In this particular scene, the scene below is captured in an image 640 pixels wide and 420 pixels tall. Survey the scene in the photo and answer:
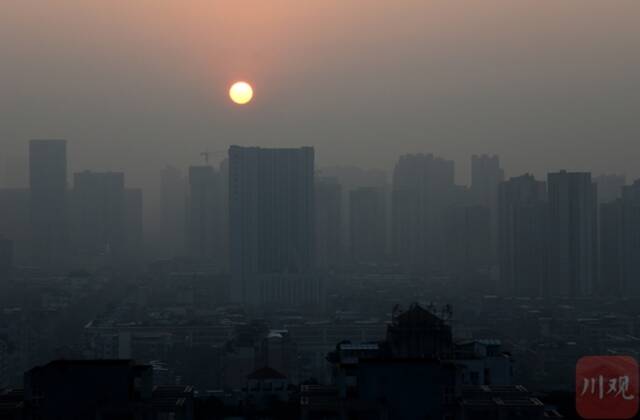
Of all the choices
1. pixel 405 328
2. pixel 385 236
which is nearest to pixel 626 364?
pixel 405 328

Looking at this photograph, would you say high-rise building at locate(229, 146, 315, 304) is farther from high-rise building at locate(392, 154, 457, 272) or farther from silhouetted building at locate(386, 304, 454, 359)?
silhouetted building at locate(386, 304, 454, 359)

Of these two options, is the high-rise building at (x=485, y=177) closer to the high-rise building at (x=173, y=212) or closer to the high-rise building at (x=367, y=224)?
the high-rise building at (x=367, y=224)

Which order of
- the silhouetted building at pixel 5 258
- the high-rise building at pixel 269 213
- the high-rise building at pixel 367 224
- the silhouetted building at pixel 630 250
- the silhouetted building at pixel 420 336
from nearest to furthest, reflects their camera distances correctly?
the silhouetted building at pixel 420 336
the silhouetted building at pixel 630 250
the high-rise building at pixel 269 213
the silhouetted building at pixel 5 258
the high-rise building at pixel 367 224

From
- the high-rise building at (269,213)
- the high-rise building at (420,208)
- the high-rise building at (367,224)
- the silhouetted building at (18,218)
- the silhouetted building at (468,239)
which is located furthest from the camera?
the high-rise building at (367,224)

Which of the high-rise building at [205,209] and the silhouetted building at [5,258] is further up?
the high-rise building at [205,209]

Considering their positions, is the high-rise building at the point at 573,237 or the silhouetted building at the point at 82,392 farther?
→ the high-rise building at the point at 573,237

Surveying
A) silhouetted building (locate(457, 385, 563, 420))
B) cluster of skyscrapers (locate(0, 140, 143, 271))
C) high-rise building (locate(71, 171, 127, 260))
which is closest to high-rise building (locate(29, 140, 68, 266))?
cluster of skyscrapers (locate(0, 140, 143, 271))

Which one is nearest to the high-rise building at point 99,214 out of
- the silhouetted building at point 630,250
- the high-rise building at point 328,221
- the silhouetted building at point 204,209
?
the silhouetted building at point 204,209
